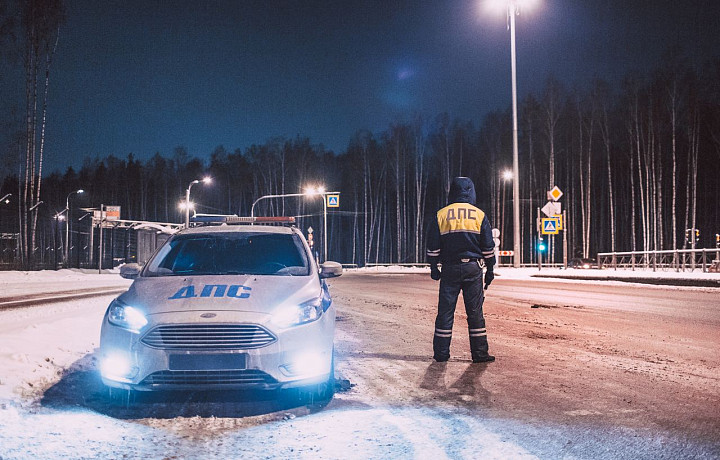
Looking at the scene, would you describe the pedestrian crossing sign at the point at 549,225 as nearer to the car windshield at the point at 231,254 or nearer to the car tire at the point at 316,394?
the car windshield at the point at 231,254

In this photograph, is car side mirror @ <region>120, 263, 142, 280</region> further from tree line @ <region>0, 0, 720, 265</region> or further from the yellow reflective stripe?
tree line @ <region>0, 0, 720, 265</region>

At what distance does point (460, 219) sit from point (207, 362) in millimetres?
3381

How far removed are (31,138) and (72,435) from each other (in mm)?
34595

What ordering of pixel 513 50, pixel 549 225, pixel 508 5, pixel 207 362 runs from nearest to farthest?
1. pixel 207 362
2. pixel 549 225
3. pixel 508 5
4. pixel 513 50

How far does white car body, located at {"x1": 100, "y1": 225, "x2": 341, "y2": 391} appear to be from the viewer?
14.3 feet

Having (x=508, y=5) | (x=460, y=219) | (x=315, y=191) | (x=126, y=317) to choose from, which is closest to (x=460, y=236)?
(x=460, y=219)

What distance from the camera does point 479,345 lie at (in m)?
6.66

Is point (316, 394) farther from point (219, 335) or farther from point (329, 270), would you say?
point (329, 270)

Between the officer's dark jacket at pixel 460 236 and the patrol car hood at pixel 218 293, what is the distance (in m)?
1.84

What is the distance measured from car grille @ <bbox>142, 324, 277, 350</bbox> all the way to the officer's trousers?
2.74 metres

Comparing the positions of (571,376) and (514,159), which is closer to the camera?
(571,376)

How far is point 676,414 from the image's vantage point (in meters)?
4.47

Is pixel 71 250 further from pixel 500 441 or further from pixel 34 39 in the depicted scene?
pixel 500 441

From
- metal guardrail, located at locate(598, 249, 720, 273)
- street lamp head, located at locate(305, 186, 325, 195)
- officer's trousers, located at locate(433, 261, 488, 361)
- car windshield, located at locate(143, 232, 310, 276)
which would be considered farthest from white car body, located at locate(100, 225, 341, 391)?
street lamp head, located at locate(305, 186, 325, 195)
